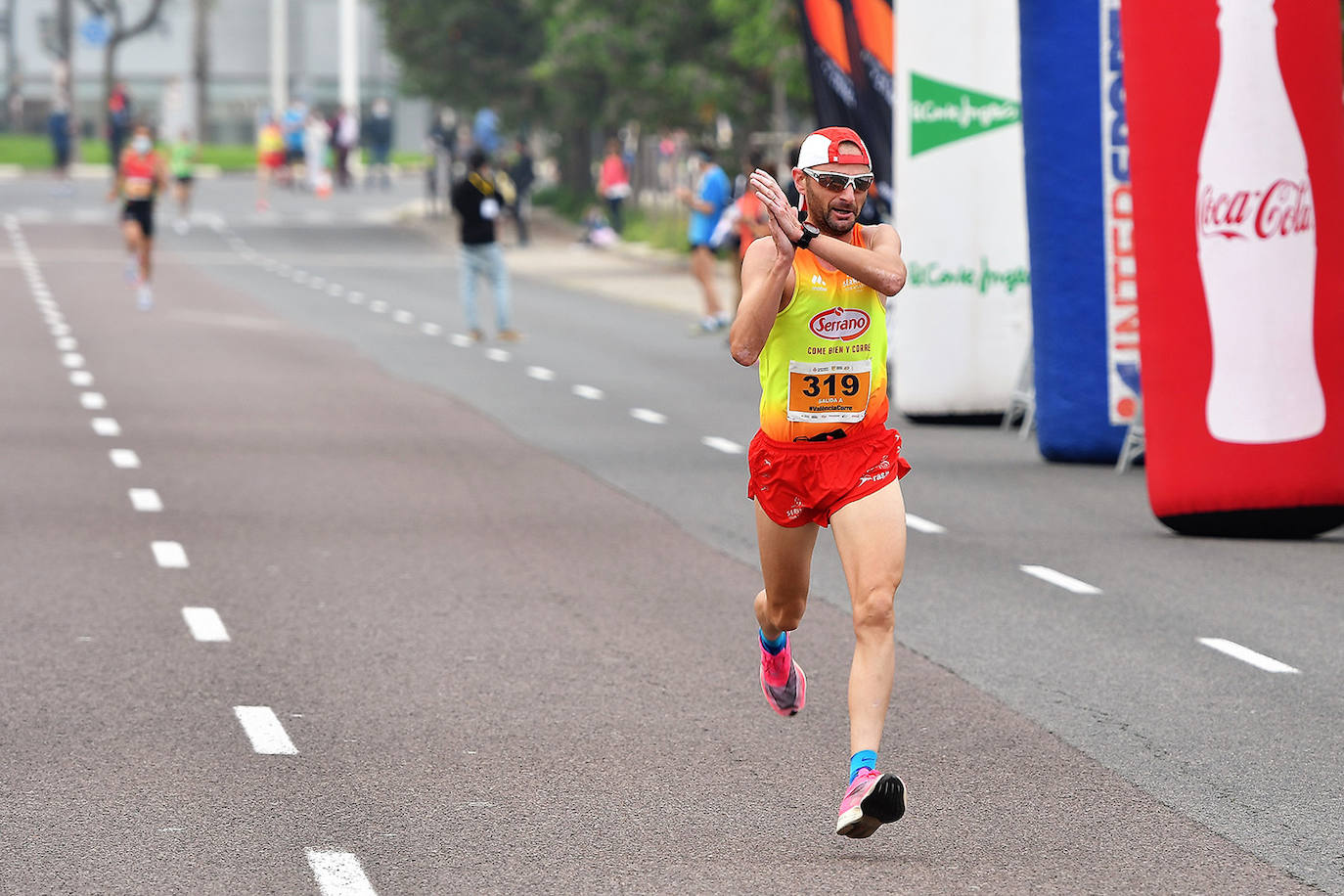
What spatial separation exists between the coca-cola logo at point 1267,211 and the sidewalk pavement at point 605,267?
556 inches

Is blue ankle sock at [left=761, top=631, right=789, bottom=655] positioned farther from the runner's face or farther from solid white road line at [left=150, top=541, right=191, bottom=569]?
solid white road line at [left=150, top=541, right=191, bottom=569]

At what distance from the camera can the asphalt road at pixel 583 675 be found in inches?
218

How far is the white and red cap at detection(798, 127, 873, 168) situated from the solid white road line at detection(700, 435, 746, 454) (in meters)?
8.41

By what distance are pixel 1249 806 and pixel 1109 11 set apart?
828 centimetres

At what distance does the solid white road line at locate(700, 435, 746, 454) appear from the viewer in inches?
567

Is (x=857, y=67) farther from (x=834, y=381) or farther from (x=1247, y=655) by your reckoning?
(x=834, y=381)

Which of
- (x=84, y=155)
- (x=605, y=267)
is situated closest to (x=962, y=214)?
(x=605, y=267)

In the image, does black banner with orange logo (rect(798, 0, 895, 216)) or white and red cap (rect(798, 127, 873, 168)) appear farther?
black banner with orange logo (rect(798, 0, 895, 216))

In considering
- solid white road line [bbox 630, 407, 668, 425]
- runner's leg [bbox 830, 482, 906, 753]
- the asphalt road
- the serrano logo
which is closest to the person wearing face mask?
the asphalt road

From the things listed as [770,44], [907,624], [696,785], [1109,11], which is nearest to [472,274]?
[770,44]

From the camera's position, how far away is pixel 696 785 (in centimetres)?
620

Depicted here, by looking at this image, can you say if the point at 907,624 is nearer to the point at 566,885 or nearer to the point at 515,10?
the point at 566,885

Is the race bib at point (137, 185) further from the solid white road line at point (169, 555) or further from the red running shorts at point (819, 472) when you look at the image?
the red running shorts at point (819, 472)

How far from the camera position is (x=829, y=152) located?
5.86m
